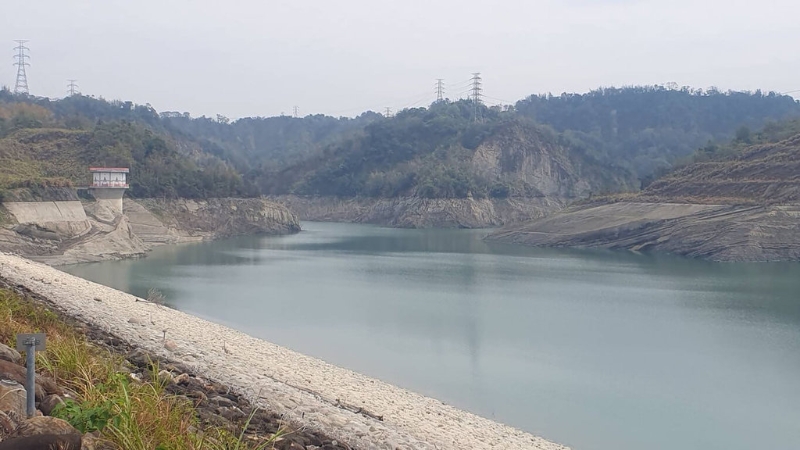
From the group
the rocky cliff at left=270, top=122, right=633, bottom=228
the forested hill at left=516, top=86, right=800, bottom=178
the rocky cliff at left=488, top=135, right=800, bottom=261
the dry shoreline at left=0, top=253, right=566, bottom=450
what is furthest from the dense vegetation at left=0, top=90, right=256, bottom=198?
the forested hill at left=516, top=86, right=800, bottom=178

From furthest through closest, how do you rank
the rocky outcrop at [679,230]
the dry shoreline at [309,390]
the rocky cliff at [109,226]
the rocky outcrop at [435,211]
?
the rocky outcrop at [435,211] → the rocky outcrop at [679,230] → the rocky cliff at [109,226] → the dry shoreline at [309,390]

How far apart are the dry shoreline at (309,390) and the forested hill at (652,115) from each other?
115173 millimetres

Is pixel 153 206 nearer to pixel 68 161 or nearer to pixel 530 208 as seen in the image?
Result: pixel 68 161

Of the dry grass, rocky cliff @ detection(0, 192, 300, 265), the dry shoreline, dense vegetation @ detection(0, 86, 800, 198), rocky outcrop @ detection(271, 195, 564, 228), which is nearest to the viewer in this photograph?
the dry grass

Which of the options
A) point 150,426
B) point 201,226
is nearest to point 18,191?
point 201,226

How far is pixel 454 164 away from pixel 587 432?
87156 mm

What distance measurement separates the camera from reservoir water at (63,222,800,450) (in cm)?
1574

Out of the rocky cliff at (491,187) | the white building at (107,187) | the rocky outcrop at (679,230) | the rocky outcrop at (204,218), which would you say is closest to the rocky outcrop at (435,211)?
the rocky cliff at (491,187)

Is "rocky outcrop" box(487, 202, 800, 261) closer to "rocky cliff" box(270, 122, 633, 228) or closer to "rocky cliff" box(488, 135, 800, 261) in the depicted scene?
"rocky cliff" box(488, 135, 800, 261)

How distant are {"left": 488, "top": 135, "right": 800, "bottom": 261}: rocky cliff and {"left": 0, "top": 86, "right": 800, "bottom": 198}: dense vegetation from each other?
10.5 meters

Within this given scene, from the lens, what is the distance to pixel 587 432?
47.8 feet

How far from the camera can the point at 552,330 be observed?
25.0 meters

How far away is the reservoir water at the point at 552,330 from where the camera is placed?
15.7 m

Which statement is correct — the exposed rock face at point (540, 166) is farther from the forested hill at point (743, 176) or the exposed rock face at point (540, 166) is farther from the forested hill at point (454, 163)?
the forested hill at point (743, 176)
